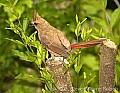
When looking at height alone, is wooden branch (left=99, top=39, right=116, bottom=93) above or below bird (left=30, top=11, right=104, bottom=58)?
below

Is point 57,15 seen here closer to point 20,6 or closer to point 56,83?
point 20,6

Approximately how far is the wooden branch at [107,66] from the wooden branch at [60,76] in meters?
0.09

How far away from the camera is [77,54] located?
1.11m

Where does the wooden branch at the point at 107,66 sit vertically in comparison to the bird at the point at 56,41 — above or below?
below

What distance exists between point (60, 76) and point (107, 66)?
118 millimetres

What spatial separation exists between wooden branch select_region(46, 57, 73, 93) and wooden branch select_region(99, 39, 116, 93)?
89 millimetres

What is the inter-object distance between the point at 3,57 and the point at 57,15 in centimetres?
35

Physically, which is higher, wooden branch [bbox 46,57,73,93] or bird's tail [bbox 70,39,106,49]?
bird's tail [bbox 70,39,106,49]

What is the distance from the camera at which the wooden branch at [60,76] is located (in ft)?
3.31

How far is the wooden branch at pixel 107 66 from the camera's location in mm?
1026

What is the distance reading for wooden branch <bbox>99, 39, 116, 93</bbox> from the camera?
103cm

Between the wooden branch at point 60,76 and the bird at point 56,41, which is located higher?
the bird at point 56,41

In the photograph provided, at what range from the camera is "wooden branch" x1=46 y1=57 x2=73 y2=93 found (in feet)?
3.31

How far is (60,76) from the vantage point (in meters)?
1.01
